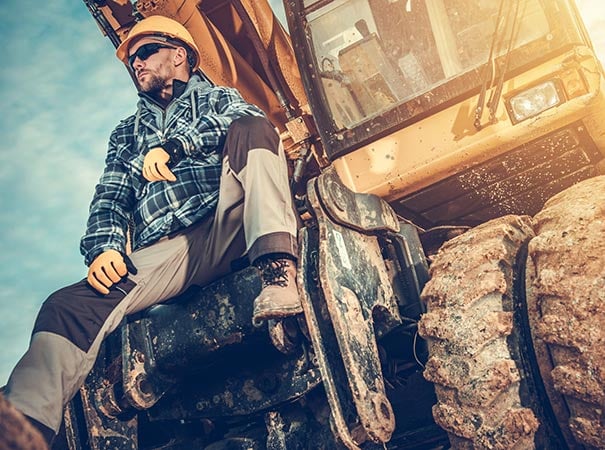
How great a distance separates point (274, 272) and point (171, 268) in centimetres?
81

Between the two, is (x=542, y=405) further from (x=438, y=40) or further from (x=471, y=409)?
(x=438, y=40)

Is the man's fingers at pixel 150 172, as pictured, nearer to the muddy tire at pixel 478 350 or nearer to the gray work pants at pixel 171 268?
the gray work pants at pixel 171 268

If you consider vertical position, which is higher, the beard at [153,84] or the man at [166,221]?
the beard at [153,84]

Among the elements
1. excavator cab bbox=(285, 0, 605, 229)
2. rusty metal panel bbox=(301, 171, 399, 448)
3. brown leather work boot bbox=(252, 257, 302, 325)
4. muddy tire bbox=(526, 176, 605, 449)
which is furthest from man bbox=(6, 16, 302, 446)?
muddy tire bbox=(526, 176, 605, 449)

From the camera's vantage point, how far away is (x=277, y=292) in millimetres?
1947

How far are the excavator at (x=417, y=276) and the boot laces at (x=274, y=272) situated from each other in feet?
0.31

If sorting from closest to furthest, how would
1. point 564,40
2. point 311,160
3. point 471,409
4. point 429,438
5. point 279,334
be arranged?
point 471,409 < point 279,334 < point 564,40 < point 429,438 < point 311,160

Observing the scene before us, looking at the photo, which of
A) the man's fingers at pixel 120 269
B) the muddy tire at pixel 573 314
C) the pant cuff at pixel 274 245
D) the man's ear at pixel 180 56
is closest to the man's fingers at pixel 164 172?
the man's fingers at pixel 120 269

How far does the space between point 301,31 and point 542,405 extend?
237 centimetres

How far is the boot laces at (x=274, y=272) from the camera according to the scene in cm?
200

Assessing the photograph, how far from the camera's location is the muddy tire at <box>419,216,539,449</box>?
63.4 inches

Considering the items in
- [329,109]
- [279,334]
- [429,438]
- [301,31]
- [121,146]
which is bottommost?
[429,438]

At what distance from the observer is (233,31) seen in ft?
14.5

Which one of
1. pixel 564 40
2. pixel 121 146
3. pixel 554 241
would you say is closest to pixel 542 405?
pixel 554 241
